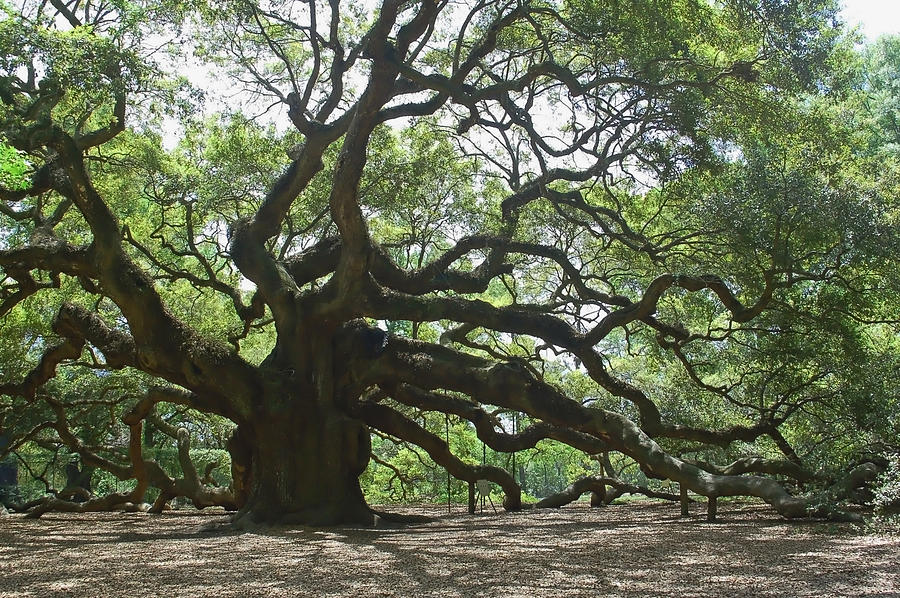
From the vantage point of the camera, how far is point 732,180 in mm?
9789

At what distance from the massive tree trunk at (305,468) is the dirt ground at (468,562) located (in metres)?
0.58

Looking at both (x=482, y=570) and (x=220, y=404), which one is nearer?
(x=482, y=570)

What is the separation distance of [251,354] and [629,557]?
16805mm

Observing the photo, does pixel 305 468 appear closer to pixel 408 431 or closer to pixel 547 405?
pixel 408 431

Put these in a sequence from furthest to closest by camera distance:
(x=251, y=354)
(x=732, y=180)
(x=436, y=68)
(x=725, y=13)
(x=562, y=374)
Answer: (x=562, y=374), (x=251, y=354), (x=436, y=68), (x=732, y=180), (x=725, y=13)

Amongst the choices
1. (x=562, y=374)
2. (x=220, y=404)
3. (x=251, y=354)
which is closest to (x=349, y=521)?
(x=220, y=404)

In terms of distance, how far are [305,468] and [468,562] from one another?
4.22 metres

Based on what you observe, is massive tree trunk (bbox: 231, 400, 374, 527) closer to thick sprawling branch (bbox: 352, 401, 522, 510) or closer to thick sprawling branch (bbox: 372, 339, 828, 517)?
thick sprawling branch (bbox: 352, 401, 522, 510)

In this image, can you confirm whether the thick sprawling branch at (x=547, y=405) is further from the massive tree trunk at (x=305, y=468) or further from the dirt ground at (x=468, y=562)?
the massive tree trunk at (x=305, y=468)

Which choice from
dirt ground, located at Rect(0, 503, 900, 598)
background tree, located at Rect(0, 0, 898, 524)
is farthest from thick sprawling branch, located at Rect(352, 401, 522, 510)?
dirt ground, located at Rect(0, 503, 900, 598)

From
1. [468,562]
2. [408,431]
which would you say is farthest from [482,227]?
[468,562]

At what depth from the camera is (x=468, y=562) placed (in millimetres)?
5484

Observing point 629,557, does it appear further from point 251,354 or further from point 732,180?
point 251,354

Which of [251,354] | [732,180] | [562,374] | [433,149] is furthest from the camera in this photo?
[562,374]
